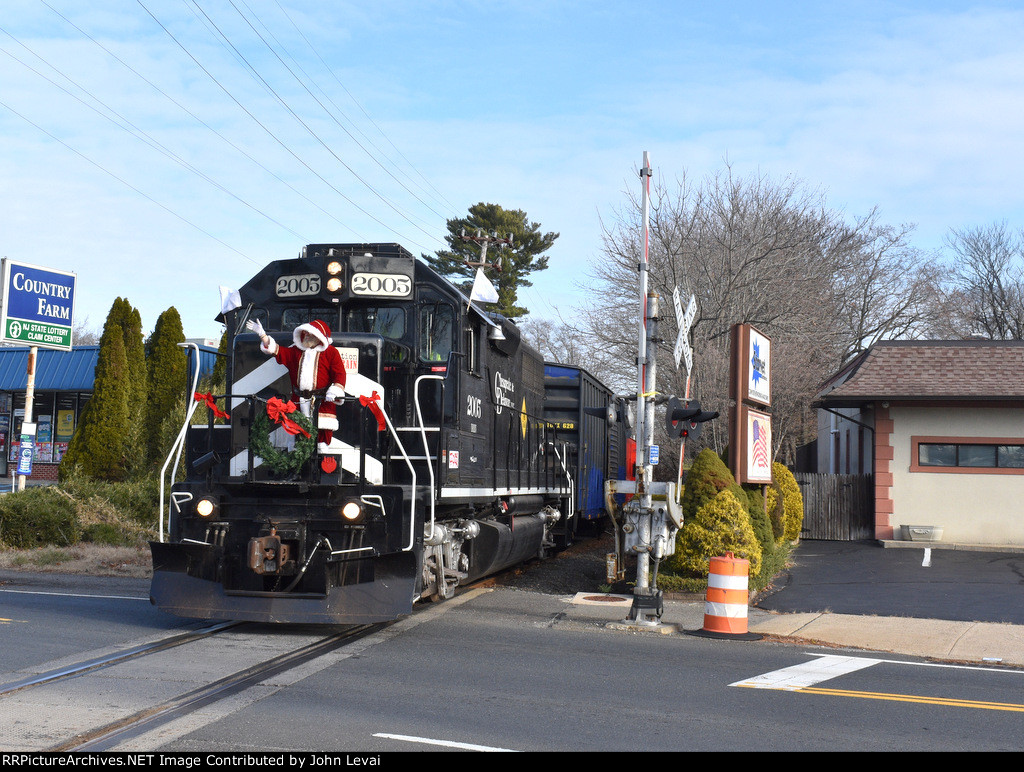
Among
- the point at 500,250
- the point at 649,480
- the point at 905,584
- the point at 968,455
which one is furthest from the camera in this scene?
the point at 500,250

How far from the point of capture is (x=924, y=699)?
23.2 feet

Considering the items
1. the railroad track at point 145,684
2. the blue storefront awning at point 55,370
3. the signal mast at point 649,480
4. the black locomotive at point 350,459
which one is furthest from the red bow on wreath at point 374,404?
the blue storefront awning at point 55,370

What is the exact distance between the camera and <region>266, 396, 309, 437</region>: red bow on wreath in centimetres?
852

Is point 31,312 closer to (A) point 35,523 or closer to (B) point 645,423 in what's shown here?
(A) point 35,523

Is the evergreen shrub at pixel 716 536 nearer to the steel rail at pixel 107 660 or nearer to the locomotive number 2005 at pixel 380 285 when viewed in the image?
→ the locomotive number 2005 at pixel 380 285

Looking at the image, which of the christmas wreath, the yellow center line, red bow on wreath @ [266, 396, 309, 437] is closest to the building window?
the yellow center line

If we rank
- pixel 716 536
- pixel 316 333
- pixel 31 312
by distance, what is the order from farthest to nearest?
pixel 31 312, pixel 716 536, pixel 316 333

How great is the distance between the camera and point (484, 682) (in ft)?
23.7

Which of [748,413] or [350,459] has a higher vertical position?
[748,413]

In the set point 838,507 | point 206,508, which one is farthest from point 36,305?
point 838,507

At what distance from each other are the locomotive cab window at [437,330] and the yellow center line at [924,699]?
4958mm

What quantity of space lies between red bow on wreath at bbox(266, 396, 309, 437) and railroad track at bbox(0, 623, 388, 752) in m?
1.97

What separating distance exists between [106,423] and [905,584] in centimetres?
1663

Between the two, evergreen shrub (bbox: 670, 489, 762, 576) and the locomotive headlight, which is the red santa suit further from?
evergreen shrub (bbox: 670, 489, 762, 576)
